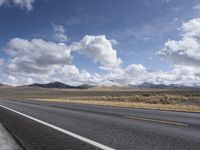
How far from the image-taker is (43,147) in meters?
7.28

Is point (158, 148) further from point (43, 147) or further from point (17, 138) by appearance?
point (17, 138)

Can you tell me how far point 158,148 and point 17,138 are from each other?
4424mm

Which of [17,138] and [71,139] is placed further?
[17,138]

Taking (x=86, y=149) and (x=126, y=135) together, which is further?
(x=126, y=135)

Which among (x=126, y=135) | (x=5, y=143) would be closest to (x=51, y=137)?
(x=5, y=143)

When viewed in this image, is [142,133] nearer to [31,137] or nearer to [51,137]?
[51,137]

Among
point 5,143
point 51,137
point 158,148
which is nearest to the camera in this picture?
point 158,148

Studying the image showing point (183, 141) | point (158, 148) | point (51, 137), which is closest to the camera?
point (158, 148)

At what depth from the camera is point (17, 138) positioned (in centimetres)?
897

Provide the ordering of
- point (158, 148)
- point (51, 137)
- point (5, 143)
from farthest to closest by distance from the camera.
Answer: point (51, 137) → point (5, 143) → point (158, 148)

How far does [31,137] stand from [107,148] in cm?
317

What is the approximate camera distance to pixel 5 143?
26.8ft

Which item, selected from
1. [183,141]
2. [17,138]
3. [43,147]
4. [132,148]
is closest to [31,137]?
[17,138]

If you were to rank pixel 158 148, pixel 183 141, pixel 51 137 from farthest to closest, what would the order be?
pixel 51 137, pixel 183 141, pixel 158 148
